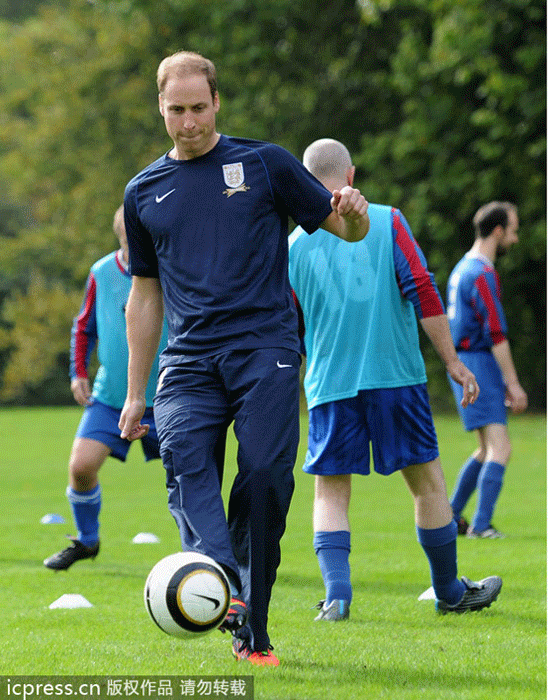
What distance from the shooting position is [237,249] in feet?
13.8

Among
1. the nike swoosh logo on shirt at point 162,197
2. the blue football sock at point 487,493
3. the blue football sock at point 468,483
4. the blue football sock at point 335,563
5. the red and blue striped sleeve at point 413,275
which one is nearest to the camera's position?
the nike swoosh logo on shirt at point 162,197

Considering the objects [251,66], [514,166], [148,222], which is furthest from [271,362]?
[251,66]

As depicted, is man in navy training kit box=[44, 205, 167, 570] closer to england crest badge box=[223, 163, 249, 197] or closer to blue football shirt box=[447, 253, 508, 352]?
blue football shirt box=[447, 253, 508, 352]

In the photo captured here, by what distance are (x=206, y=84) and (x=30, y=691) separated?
7.35ft

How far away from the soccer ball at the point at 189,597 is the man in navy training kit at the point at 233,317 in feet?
0.97

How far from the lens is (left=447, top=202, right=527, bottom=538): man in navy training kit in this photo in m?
8.70

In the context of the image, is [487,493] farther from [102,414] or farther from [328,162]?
[328,162]

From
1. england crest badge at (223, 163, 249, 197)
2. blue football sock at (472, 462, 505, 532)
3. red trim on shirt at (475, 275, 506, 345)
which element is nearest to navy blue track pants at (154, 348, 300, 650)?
england crest badge at (223, 163, 249, 197)

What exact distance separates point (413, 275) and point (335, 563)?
1447 millimetres

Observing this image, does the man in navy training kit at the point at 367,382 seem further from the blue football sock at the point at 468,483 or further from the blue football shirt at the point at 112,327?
the blue football sock at the point at 468,483

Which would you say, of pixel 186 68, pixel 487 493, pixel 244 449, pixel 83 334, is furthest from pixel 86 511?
pixel 186 68

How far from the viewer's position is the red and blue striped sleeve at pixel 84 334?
7.68m

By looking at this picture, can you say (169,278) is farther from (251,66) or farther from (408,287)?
(251,66)

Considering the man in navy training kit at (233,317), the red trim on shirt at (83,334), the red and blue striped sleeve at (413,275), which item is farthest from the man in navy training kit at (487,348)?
the man in navy training kit at (233,317)
